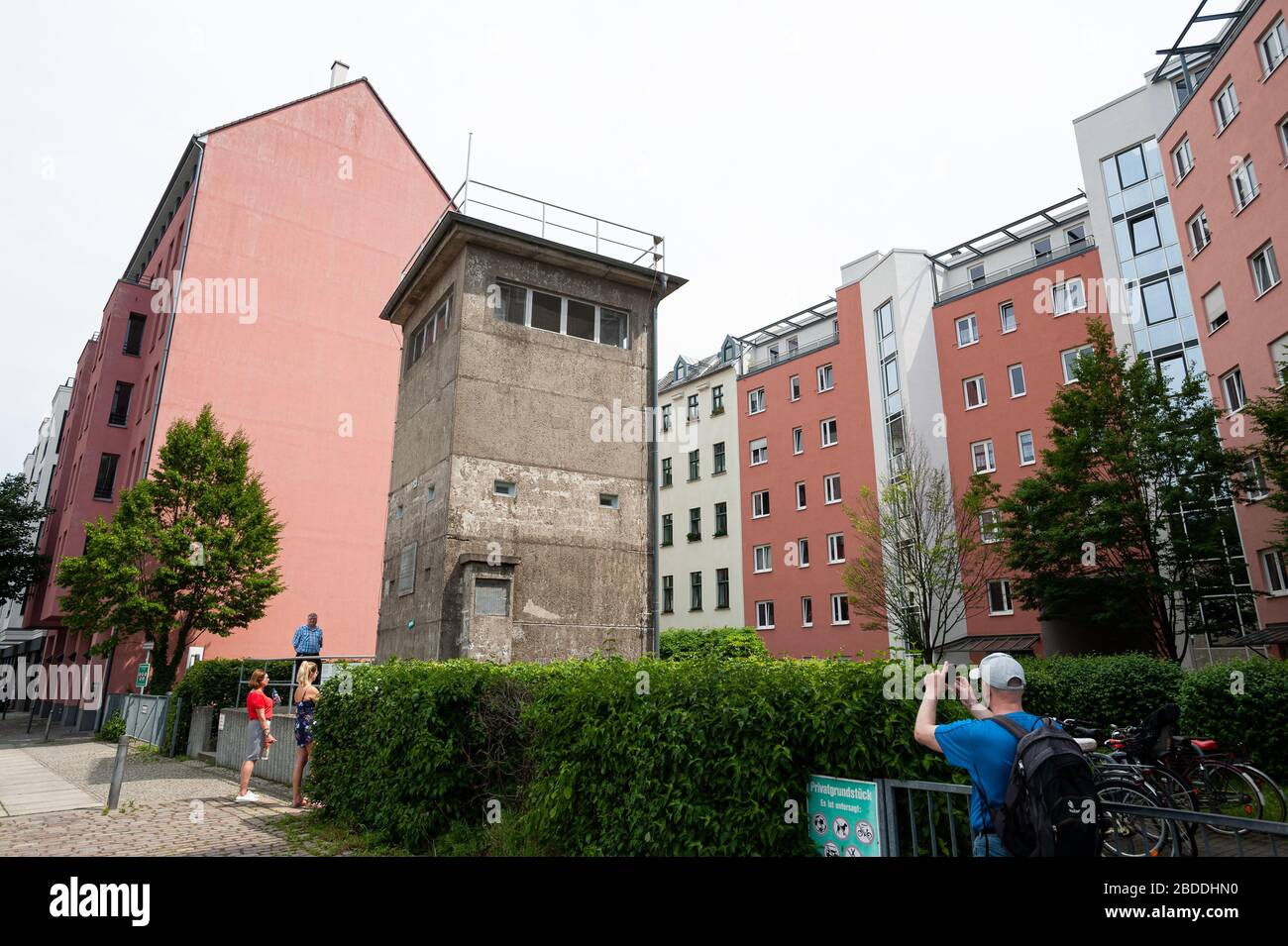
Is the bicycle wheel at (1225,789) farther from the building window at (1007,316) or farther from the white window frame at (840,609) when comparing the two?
the building window at (1007,316)

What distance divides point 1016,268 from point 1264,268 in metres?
14.6

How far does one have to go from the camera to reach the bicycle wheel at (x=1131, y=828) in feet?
23.8

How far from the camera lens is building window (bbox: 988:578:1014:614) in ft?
111

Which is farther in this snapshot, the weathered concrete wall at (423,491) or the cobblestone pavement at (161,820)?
the weathered concrete wall at (423,491)

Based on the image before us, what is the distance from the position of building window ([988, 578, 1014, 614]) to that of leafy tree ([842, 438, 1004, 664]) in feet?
0.83

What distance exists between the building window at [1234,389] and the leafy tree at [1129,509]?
77 cm

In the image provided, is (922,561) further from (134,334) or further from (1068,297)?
(134,334)

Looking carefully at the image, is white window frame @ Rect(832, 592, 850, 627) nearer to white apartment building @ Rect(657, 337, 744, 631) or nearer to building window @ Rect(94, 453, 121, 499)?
white apartment building @ Rect(657, 337, 744, 631)

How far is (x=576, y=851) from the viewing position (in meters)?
6.73

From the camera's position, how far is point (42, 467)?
61000 mm

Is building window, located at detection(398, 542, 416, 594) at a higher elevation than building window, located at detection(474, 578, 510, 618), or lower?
higher

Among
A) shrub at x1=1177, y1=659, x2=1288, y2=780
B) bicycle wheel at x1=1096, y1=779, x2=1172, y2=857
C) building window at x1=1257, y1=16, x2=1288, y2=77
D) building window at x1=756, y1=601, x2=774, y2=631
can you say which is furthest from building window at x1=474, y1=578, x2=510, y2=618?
building window at x1=756, y1=601, x2=774, y2=631

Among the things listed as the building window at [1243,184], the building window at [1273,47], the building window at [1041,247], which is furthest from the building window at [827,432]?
the building window at [1273,47]

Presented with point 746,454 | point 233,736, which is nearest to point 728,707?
point 233,736
